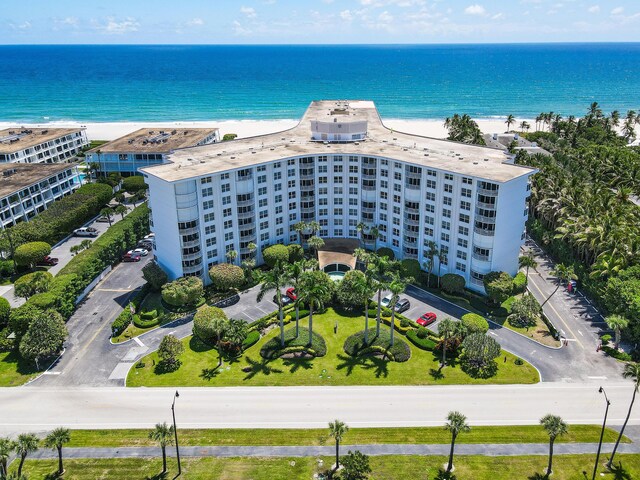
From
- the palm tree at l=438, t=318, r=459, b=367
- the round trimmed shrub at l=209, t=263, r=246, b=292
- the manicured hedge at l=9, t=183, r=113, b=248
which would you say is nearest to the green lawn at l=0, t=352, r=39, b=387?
the round trimmed shrub at l=209, t=263, r=246, b=292

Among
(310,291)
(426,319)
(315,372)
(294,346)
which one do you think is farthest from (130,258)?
(426,319)

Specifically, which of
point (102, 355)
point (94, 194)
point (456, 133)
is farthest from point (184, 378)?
point (456, 133)

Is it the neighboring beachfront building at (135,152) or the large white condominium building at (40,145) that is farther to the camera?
the neighboring beachfront building at (135,152)

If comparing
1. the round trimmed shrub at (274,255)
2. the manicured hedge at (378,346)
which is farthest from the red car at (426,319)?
the round trimmed shrub at (274,255)

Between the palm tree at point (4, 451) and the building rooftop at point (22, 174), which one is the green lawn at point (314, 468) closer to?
the palm tree at point (4, 451)

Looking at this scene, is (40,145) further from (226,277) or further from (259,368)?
(259,368)
